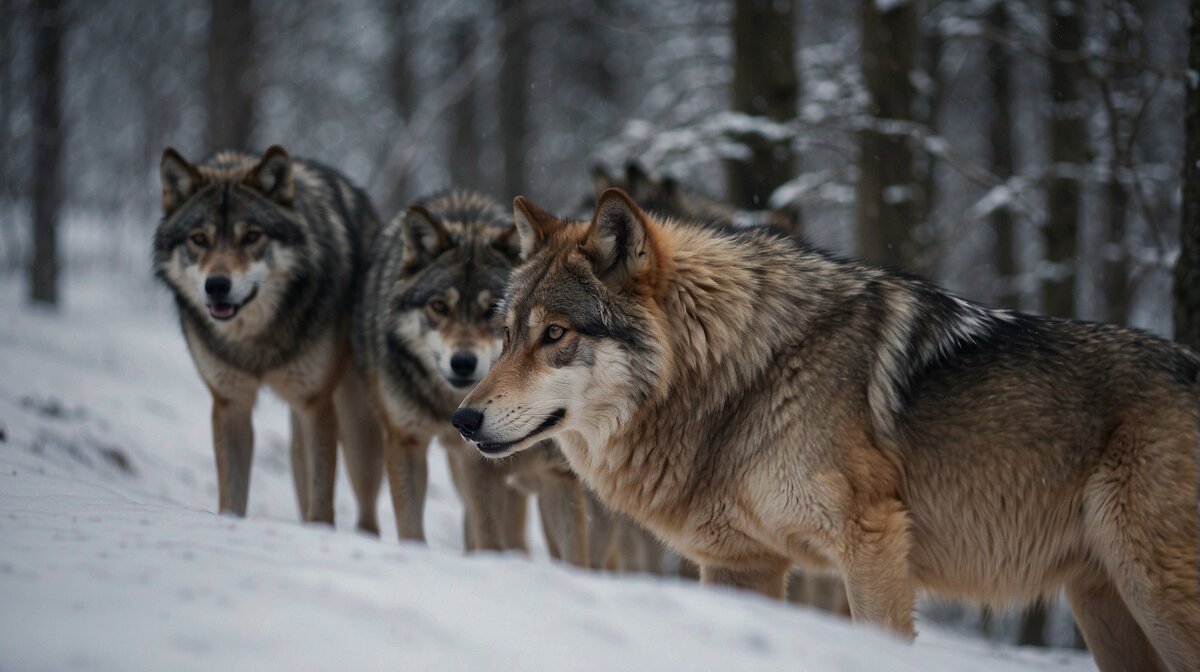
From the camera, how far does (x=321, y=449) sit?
5871mm

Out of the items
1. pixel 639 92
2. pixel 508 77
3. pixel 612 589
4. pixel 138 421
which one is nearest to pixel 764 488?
pixel 612 589

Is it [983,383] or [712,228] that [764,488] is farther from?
[712,228]

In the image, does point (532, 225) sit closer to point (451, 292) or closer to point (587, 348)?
point (587, 348)

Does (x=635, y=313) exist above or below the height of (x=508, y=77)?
below

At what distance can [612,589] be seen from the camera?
243 centimetres

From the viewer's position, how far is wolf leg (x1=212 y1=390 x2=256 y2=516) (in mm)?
5742

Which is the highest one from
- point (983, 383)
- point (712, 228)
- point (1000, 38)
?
point (1000, 38)

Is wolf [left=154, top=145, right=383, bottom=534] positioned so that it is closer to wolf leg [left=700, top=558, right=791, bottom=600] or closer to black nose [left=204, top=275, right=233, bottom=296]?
black nose [left=204, top=275, right=233, bottom=296]

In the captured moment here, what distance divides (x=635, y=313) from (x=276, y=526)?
1511mm

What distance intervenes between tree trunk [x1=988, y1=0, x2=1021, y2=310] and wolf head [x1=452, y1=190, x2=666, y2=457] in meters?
10.4

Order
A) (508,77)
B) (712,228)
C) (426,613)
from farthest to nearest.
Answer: (508,77), (712,228), (426,613)

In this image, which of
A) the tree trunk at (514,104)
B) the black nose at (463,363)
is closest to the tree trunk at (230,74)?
the tree trunk at (514,104)

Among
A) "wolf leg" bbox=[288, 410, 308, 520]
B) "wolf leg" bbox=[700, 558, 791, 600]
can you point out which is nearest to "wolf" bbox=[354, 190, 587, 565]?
"wolf leg" bbox=[288, 410, 308, 520]

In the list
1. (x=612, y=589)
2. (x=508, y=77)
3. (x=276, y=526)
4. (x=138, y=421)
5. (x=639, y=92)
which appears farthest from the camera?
(x=639, y=92)
